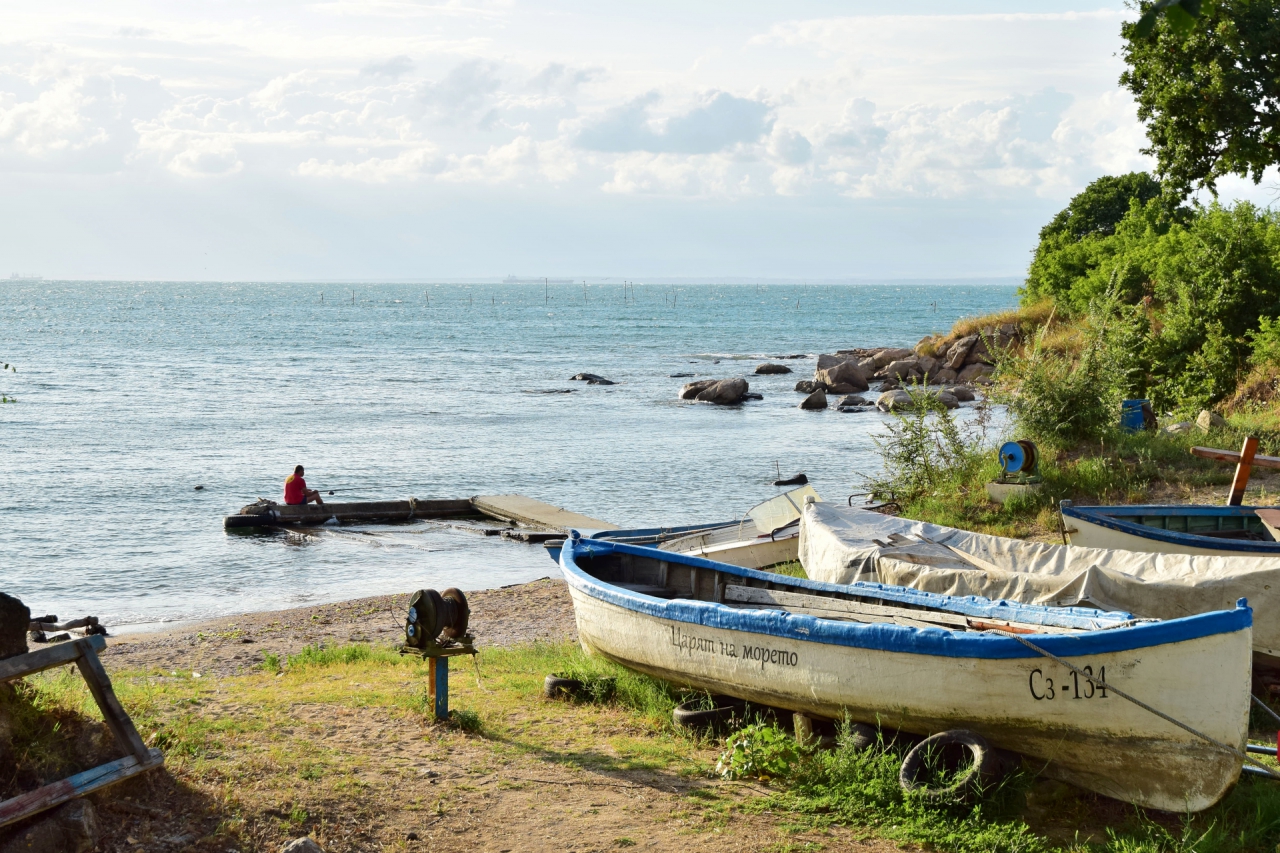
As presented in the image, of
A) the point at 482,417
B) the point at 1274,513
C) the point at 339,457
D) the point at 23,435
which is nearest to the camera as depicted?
the point at 1274,513

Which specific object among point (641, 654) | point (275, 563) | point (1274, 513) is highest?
A: point (1274, 513)

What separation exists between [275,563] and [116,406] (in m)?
31.7

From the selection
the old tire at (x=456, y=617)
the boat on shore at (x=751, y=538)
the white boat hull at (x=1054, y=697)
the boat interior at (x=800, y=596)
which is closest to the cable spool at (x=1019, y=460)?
the boat on shore at (x=751, y=538)

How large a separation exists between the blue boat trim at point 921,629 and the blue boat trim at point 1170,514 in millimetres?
3810

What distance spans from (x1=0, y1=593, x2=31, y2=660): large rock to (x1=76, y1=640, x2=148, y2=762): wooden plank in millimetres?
351

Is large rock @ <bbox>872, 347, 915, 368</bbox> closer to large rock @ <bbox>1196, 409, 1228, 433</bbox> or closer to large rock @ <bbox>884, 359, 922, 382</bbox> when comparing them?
large rock @ <bbox>884, 359, 922, 382</bbox>

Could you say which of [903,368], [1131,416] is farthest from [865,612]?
[903,368]

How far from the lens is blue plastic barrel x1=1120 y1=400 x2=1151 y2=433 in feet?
65.5

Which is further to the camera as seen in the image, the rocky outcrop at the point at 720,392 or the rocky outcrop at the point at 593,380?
the rocky outcrop at the point at 593,380

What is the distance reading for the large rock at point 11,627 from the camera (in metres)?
6.12

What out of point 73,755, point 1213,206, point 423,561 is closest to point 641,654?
point 73,755

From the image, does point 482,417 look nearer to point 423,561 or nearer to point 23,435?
point 23,435

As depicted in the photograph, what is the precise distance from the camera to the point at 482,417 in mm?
46719

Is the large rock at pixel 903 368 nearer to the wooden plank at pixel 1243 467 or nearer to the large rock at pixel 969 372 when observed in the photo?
the large rock at pixel 969 372
